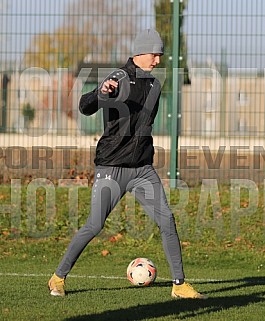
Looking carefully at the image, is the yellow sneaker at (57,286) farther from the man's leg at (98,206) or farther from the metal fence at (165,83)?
the metal fence at (165,83)

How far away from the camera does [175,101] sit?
624 inches

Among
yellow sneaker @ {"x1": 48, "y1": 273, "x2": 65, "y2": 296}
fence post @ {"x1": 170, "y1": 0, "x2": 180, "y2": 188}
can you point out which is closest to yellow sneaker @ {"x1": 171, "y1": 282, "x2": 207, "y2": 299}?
yellow sneaker @ {"x1": 48, "y1": 273, "x2": 65, "y2": 296}

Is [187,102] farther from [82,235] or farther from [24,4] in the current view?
[82,235]

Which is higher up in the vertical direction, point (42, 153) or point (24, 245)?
point (42, 153)

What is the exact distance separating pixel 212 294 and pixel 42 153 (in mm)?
7899

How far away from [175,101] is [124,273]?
16.6 ft

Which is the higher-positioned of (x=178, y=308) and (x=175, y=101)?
(x=175, y=101)

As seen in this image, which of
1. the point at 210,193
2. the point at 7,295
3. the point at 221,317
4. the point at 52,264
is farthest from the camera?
the point at 210,193

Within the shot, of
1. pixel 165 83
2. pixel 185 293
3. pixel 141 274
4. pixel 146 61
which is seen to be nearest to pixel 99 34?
pixel 165 83

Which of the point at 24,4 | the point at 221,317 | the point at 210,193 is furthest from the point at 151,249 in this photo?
the point at 221,317

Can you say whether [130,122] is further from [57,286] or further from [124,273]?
[124,273]

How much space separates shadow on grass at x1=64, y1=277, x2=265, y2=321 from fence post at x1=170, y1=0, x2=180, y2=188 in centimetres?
667

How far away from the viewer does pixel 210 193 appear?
15.7 meters

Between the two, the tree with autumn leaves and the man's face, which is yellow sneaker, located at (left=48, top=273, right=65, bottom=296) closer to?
the man's face
